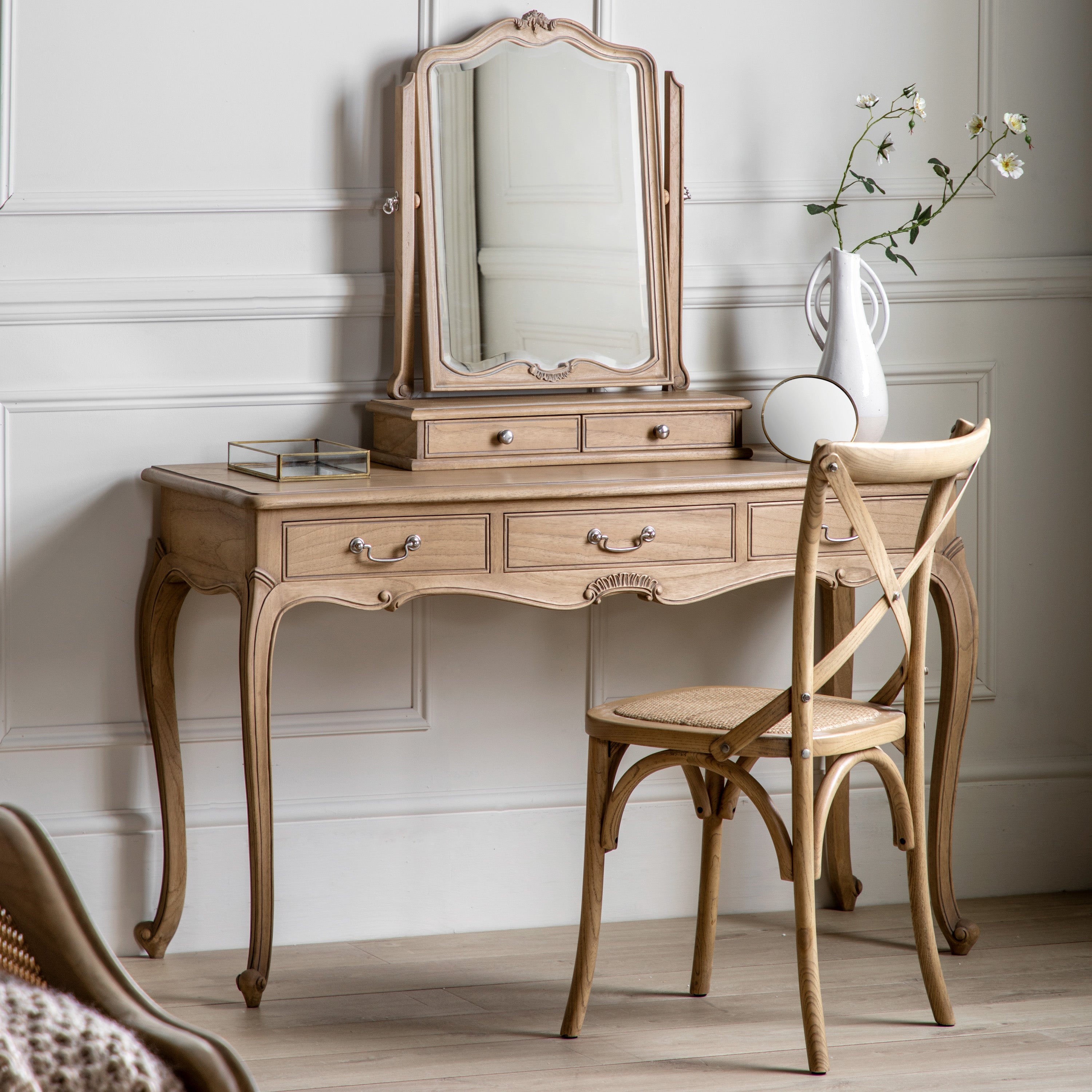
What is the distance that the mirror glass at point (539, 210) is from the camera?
9.17 feet

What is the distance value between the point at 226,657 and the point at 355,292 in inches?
28.5

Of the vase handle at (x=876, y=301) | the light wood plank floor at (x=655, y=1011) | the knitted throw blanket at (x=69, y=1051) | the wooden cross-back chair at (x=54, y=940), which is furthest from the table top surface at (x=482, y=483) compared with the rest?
the knitted throw blanket at (x=69, y=1051)

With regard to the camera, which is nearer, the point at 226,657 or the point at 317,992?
the point at 317,992

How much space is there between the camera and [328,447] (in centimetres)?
267

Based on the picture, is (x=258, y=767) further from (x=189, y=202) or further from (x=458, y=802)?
(x=189, y=202)

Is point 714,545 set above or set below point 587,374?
below

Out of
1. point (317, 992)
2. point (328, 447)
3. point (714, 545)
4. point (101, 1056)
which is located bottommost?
point (317, 992)

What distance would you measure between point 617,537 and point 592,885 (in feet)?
1.85

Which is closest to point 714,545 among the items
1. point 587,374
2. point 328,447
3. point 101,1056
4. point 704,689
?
point 704,689

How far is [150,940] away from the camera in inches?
107

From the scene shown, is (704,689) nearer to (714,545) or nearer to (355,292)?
(714,545)

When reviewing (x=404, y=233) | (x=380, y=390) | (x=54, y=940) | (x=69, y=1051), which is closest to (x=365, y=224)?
(x=404, y=233)

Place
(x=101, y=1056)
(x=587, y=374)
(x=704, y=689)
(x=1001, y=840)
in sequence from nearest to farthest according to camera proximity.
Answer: (x=101, y=1056)
(x=704, y=689)
(x=587, y=374)
(x=1001, y=840)

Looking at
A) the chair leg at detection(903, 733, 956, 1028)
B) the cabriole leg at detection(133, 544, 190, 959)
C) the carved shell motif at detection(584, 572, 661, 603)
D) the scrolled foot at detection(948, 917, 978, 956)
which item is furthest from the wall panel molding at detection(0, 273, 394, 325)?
the scrolled foot at detection(948, 917, 978, 956)
